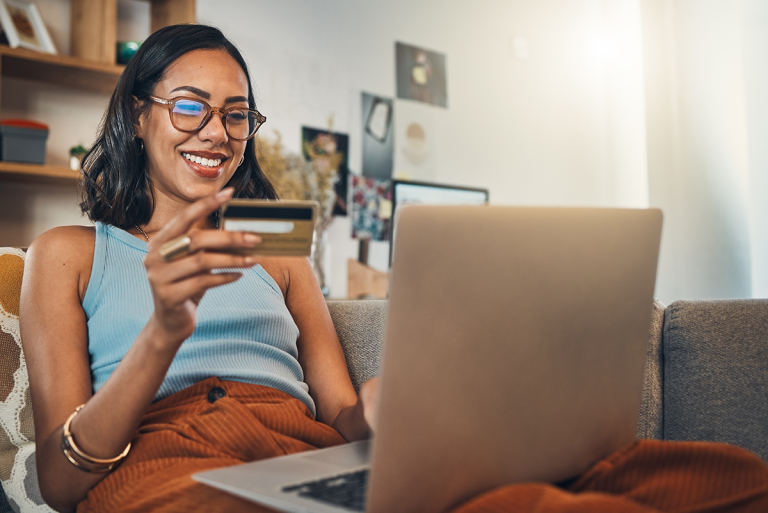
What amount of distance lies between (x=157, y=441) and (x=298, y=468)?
0.23 m

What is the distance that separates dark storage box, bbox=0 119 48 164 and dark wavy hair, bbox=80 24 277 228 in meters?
1.04

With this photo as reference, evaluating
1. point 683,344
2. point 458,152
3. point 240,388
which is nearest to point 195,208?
point 240,388

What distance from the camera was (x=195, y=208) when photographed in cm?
59

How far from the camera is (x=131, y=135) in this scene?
3.69 feet

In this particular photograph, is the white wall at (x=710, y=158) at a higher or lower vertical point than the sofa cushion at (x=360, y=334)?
higher

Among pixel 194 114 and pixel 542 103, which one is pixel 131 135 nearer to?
pixel 194 114

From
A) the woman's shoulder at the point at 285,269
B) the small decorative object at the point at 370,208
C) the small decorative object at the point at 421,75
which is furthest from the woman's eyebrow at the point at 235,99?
the small decorative object at the point at 421,75

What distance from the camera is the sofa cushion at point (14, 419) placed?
97 centimetres

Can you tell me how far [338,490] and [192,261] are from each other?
0.26 m

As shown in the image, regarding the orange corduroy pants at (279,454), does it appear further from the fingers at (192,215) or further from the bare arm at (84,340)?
the fingers at (192,215)

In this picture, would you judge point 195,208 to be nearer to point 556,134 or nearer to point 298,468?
point 298,468

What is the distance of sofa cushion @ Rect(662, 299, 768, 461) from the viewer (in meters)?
1.03

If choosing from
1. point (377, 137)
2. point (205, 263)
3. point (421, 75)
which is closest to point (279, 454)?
point (205, 263)

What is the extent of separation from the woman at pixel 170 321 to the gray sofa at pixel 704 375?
0.79ft
